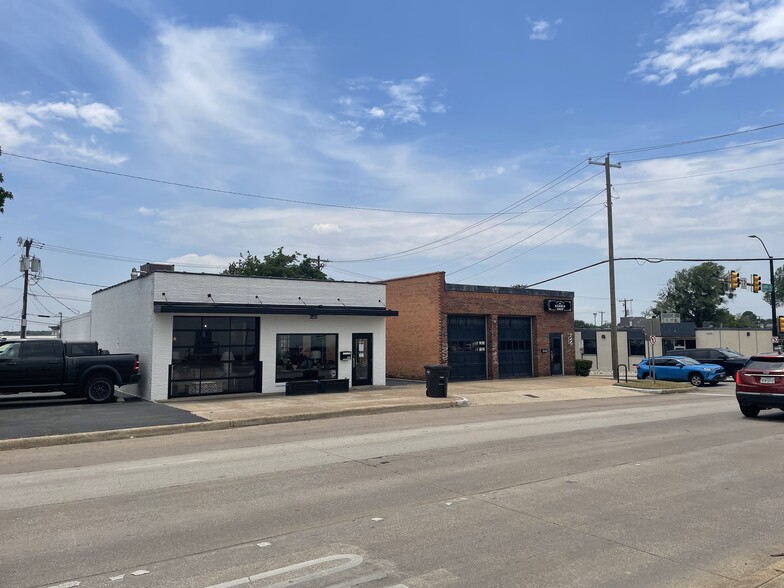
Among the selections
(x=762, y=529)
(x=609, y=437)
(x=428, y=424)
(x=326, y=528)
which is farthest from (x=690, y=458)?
(x=326, y=528)

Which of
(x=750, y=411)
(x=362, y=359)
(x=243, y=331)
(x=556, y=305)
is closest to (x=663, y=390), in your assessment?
(x=556, y=305)

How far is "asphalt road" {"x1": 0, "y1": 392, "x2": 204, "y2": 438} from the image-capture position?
42.2 ft

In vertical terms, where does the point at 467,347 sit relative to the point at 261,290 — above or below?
below

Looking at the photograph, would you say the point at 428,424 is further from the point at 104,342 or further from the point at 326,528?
the point at 104,342

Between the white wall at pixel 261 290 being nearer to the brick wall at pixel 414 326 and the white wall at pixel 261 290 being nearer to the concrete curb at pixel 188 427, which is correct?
the brick wall at pixel 414 326


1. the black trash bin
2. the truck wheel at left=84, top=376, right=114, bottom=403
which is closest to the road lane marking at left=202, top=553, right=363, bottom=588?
the truck wheel at left=84, top=376, right=114, bottom=403

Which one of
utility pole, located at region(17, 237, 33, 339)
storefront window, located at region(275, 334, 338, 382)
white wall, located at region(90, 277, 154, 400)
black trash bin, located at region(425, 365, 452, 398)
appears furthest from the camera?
utility pole, located at region(17, 237, 33, 339)

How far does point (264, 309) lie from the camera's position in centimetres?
2070

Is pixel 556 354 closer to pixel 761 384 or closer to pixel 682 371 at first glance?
pixel 682 371

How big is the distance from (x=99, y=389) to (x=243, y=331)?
500cm

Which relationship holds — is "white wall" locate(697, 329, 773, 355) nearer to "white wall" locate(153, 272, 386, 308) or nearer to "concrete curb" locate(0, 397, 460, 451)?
"white wall" locate(153, 272, 386, 308)

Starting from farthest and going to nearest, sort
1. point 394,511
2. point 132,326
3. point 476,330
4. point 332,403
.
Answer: point 476,330
point 132,326
point 332,403
point 394,511

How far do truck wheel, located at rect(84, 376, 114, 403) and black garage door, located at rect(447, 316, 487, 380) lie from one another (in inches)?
616

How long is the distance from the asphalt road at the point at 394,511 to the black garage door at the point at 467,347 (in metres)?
16.5
